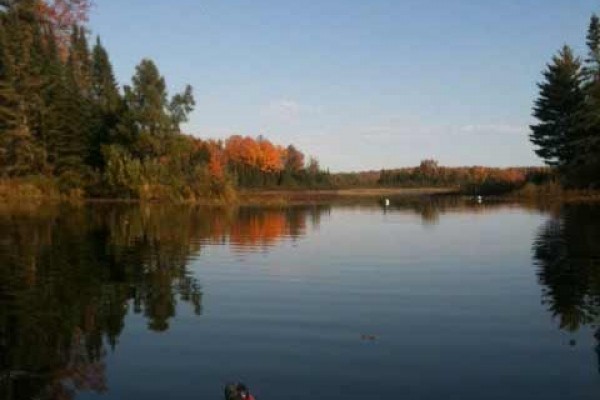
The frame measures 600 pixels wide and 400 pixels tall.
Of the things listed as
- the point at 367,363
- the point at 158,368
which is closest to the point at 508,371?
the point at 367,363

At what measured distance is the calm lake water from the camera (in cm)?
891

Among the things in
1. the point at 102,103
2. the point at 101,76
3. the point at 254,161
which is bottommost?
the point at 254,161

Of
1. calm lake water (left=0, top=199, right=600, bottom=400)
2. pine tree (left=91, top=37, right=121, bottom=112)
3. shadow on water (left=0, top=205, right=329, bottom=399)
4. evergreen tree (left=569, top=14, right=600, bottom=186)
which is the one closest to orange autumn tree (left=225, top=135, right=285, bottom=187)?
pine tree (left=91, top=37, right=121, bottom=112)

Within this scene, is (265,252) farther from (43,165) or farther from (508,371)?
(43,165)

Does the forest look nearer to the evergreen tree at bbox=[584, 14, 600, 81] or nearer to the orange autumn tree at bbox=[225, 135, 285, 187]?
the evergreen tree at bbox=[584, 14, 600, 81]

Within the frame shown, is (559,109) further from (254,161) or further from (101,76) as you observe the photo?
(254,161)

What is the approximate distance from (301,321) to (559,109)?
212ft

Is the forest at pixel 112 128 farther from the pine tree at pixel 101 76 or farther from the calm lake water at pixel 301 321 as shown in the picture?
the calm lake water at pixel 301 321

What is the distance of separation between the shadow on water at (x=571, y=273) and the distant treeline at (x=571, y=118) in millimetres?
34870

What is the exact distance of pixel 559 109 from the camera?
70.5 metres

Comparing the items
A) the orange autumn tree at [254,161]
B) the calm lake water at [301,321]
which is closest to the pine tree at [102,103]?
the orange autumn tree at [254,161]

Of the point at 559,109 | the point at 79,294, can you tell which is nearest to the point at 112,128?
the point at 559,109

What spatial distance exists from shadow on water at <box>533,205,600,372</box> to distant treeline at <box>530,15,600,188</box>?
3487 cm

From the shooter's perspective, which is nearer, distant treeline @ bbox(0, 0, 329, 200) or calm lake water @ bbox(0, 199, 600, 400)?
calm lake water @ bbox(0, 199, 600, 400)
